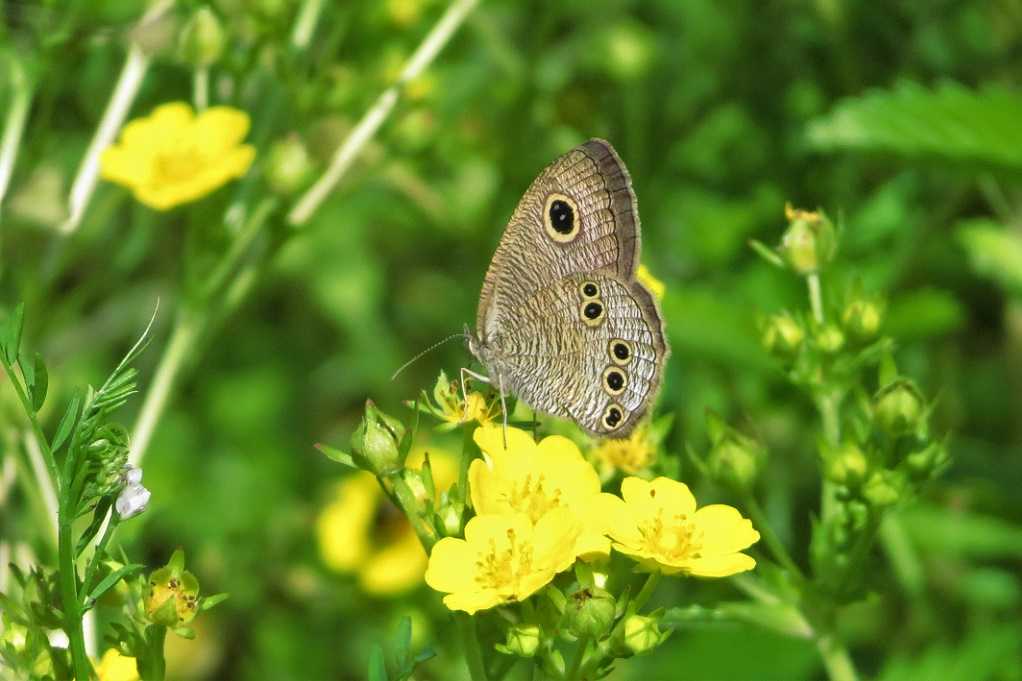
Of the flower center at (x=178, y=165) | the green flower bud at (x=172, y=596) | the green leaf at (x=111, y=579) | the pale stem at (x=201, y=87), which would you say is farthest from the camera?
the pale stem at (x=201, y=87)

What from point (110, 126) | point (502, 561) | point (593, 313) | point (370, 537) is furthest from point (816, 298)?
point (370, 537)

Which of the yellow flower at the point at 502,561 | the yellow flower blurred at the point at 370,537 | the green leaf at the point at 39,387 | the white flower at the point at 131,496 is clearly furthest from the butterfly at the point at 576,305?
the yellow flower blurred at the point at 370,537

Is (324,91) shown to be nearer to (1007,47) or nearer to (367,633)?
(367,633)

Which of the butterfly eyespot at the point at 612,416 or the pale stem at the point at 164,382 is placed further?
the pale stem at the point at 164,382

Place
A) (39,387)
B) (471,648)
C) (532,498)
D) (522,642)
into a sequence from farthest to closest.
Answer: (532,498) → (471,648) → (522,642) → (39,387)

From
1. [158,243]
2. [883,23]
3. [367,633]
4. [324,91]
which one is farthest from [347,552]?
[883,23]

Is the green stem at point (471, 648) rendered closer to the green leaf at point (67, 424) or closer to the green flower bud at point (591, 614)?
the green flower bud at point (591, 614)

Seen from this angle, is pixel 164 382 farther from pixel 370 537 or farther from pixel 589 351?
pixel 370 537
